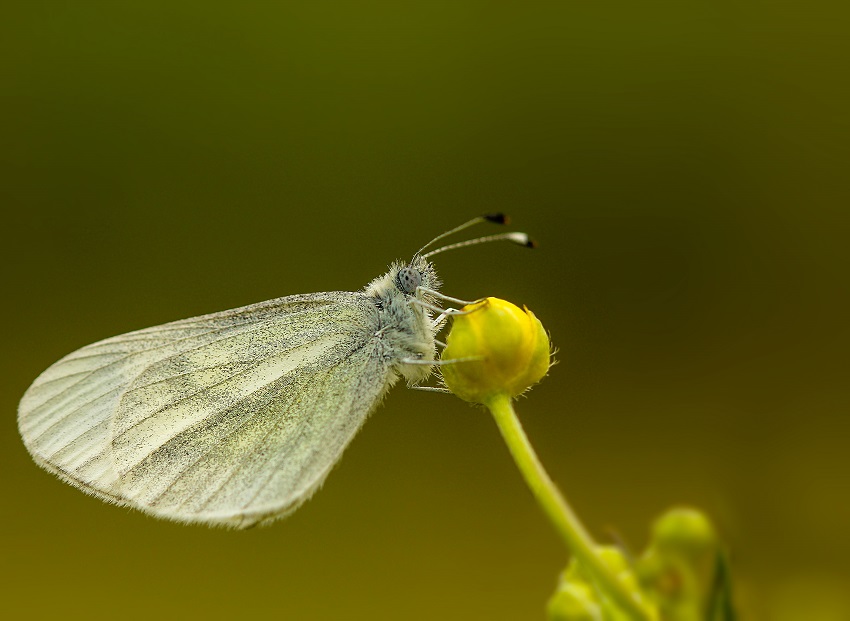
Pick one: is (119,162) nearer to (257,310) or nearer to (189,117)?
(189,117)

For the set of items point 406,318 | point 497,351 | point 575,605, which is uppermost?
point 406,318

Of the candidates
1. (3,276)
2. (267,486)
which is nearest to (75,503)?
(3,276)

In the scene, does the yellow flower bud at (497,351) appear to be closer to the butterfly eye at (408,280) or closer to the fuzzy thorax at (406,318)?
the fuzzy thorax at (406,318)

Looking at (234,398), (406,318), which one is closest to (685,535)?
(406,318)

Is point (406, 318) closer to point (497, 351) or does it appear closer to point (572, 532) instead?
point (497, 351)

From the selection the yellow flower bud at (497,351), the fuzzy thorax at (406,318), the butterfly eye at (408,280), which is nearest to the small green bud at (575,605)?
the yellow flower bud at (497,351)

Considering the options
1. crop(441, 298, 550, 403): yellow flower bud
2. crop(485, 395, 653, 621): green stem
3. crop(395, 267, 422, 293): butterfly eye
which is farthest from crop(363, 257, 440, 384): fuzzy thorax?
crop(485, 395, 653, 621): green stem

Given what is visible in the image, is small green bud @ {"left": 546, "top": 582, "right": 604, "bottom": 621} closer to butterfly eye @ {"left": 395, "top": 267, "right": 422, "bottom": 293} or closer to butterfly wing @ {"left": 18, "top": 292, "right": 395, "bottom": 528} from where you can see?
butterfly wing @ {"left": 18, "top": 292, "right": 395, "bottom": 528}
